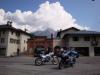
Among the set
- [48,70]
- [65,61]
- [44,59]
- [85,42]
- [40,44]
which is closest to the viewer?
[48,70]

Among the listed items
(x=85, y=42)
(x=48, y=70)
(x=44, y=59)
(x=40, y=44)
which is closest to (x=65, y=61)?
(x=48, y=70)

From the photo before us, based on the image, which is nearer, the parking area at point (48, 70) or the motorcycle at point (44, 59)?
the parking area at point (48, 70)

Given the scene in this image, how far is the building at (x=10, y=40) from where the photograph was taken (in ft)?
172

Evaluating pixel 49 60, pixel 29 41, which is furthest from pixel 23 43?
pixel 49 60

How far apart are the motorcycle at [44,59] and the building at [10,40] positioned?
3261 centimetres

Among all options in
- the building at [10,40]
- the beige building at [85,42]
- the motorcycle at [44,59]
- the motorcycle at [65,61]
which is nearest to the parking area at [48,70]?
the motorcycle at [65,61]

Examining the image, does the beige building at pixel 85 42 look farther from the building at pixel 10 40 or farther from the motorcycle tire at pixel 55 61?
the motorcycle tire at pixel 55 61

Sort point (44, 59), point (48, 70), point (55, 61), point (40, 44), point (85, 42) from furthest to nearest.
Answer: point (40, 44)
point (85, 42)
point (55, 61)
point (44, 59)
point (48, 70)

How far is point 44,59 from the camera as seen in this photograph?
68.5 ft

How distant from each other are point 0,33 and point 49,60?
1376 inches

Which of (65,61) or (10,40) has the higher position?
(10,40)

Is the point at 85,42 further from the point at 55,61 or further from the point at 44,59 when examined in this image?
the point at 44,59

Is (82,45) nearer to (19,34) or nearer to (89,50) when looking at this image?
(89,50)

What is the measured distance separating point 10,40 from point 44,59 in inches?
1363
